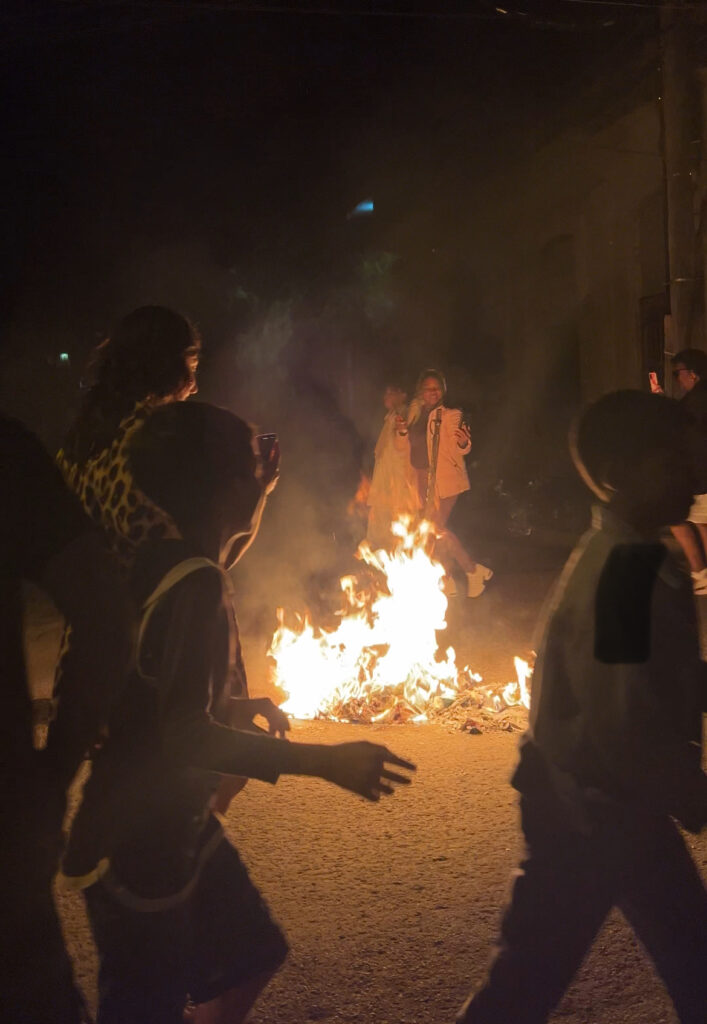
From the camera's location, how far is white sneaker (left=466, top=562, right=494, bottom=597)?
8898mm

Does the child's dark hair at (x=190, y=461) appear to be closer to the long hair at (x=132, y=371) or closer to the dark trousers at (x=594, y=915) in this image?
the long hair at (x=132, y=371)

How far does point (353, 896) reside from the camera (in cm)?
364

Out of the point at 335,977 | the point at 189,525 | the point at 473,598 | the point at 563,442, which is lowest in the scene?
the point at 335,977

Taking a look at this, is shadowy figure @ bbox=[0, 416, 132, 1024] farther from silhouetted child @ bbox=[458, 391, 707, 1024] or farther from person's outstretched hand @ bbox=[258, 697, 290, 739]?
silhouetted child @ bbox=[458, 391, 707, 1024]

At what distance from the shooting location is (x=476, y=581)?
8977mm

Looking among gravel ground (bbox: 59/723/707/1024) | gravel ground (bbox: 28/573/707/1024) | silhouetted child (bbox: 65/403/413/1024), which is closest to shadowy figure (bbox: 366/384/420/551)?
gravel ground (bbox: 28/573/707/1024)

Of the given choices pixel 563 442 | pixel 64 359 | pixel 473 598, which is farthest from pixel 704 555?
pixel 64 359

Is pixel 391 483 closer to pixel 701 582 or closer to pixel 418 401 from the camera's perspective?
pixel 418 401

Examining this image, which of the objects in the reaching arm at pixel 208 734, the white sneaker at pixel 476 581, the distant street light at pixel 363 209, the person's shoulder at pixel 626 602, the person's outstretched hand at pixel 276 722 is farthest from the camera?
the distant street light at pixel 363 209

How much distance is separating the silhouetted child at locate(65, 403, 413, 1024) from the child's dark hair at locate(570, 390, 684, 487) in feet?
2.71

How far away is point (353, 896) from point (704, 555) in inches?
211

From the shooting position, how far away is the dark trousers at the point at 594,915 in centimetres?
216

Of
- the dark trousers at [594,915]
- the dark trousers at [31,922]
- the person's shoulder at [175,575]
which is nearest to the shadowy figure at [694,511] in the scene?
the dark trousers at [594,915]

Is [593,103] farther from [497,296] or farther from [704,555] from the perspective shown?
[704,555]
